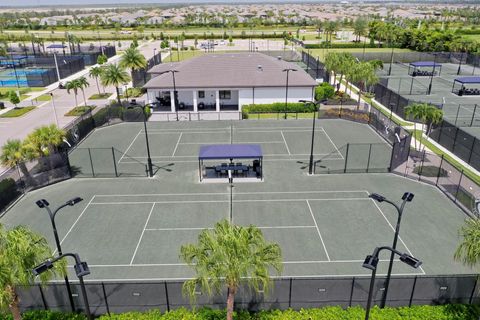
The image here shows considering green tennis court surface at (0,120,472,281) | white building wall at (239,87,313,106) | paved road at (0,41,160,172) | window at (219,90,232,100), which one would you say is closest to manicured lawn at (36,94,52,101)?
paved road at (0,41,160,172)

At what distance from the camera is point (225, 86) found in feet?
157

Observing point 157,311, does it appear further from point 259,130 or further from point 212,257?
point 259,130

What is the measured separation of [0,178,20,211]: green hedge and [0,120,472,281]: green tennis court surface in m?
0.92

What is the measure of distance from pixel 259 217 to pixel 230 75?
29632 mm

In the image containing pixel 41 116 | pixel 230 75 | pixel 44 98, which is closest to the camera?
pixel 41 116

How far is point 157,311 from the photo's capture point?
1675cm

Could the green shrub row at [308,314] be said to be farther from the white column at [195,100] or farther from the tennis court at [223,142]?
the white column at [195,100]

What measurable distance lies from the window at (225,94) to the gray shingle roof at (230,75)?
1.78m

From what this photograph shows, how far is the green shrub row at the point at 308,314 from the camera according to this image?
16500mm

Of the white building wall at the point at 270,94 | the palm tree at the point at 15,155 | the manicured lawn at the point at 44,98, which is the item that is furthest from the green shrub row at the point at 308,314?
the manicured lawn at the point at 44,98

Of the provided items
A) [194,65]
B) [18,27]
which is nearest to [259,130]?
[194,65]

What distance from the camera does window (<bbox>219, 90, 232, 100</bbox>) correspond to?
50375 millimetres

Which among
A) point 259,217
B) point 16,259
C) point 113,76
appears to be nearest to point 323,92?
point 113,76

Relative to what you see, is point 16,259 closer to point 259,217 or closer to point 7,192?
point 259,217
